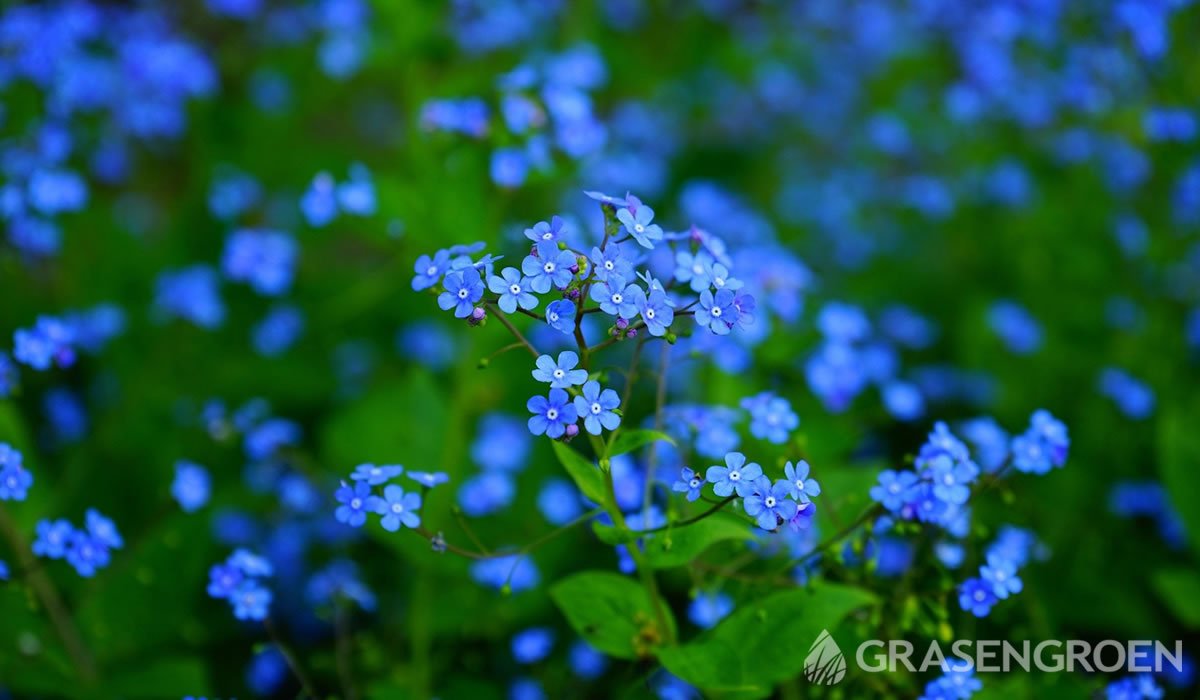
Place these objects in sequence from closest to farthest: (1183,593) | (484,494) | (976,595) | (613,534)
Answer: (613,534)
(976,595)
(1183,593)
(484,494)

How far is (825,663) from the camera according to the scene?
2.45 m

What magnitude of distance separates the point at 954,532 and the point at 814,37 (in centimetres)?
436

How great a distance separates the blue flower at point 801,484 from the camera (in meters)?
2.03

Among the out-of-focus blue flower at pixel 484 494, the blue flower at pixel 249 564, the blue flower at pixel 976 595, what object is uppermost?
the out-of-focus blue flower at pixel 484 494

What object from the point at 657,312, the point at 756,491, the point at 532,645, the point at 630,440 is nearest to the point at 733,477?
the point at 756,491

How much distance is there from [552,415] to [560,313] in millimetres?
191

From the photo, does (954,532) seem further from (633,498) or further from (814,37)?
(814,37)

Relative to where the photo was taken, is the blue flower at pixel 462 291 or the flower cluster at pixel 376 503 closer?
the blue flower at pixel 462 291

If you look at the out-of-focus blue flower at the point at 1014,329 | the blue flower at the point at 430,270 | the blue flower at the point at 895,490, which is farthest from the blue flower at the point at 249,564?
the out-of-focus blue flower at the point at 1014,329

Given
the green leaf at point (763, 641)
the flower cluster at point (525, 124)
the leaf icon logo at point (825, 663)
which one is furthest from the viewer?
the flower cluster at point (525, 124)

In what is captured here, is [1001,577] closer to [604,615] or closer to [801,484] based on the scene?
[801,484]

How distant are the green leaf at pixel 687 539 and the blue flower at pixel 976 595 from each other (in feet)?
1.61

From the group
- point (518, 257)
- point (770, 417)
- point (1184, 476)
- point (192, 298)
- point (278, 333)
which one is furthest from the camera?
point (278, 333)

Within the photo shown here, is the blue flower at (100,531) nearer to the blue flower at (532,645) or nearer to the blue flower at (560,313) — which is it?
the blue flower at (532,645)
